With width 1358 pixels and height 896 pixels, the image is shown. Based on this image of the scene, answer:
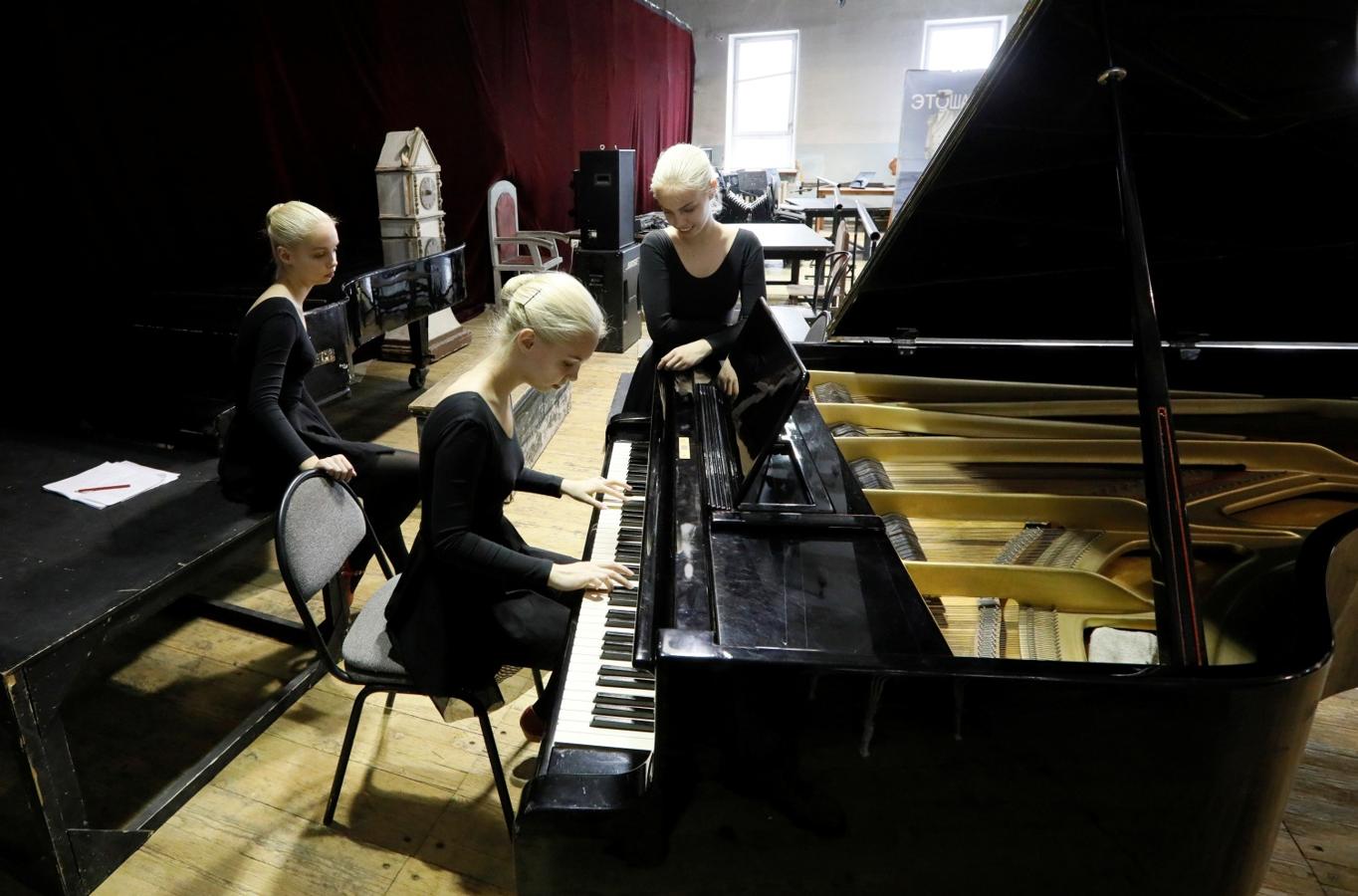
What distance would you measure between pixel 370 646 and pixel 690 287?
1.46 metres

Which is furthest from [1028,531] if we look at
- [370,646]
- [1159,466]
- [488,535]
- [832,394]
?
[370,646]

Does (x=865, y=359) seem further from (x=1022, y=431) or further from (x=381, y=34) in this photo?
(x=381, y=34)

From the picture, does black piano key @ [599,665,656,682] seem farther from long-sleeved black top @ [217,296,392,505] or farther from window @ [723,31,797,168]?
window @ [723,31,797,168]

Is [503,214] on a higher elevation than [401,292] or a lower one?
higher

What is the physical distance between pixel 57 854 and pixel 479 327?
546cm

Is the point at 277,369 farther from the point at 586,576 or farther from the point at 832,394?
the point at 832,394

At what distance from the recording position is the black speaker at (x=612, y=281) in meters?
5.78

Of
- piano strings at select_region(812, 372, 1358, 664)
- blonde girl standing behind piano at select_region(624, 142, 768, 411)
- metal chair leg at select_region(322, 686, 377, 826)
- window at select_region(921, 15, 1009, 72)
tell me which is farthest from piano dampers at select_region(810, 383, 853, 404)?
window at select_region(921, 15, 1009, 72)

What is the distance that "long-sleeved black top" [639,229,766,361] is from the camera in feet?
8.11

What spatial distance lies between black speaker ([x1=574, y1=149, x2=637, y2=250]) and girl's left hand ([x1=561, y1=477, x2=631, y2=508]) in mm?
4234

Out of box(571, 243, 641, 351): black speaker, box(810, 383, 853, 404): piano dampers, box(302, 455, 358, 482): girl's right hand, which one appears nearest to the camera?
box(302, 455, 358, 482): girl's right hand

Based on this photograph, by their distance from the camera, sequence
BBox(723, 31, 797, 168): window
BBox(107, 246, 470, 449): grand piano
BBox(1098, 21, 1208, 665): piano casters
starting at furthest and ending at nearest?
BBox(723, 31, 797, 168): window
BBox(107, 246, 470, 449): grand piano
BBox(1098, 21, 1208, 665): piano casters

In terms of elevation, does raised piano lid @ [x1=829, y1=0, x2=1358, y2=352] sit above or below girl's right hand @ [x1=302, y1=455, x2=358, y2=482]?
above

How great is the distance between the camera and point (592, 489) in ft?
5.91
